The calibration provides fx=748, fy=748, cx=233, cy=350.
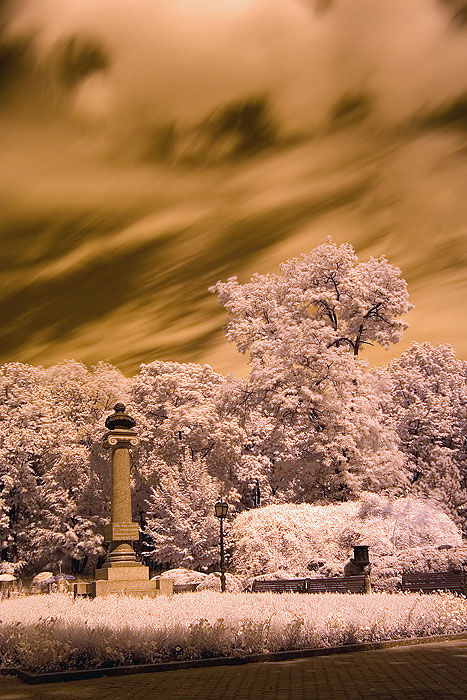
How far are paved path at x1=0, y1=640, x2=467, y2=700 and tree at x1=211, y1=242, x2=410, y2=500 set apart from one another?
67.5 ft

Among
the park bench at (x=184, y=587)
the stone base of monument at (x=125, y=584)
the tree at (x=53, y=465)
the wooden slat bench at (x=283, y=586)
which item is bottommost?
the park bench at (x=184, y=587)

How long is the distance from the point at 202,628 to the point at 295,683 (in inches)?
122

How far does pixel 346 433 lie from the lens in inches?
1297

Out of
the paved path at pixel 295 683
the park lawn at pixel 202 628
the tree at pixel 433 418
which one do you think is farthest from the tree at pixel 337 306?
the paved path at pixel 295 683

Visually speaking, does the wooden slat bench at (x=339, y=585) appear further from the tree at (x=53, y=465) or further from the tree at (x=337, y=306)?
the tree at (x=53, y=465)

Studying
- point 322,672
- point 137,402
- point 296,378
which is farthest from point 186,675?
point 137,402

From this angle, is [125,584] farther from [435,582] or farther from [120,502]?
[435,582]

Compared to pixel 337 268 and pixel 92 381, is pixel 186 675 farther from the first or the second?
pixel 92 381

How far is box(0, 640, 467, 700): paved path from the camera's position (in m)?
9.04

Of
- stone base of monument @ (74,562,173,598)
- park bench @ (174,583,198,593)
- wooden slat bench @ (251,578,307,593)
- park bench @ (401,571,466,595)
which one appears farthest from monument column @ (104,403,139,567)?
park bench @ (401,571,466,595)

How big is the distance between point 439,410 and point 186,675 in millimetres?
36025

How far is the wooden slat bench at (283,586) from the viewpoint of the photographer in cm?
2397

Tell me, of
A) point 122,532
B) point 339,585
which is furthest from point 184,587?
point 339,585

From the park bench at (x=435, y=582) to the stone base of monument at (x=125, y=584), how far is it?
26.0ft
